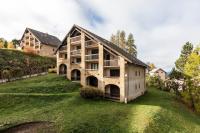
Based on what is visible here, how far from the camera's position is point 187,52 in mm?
53031

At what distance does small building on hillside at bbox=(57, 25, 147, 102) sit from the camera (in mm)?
29656

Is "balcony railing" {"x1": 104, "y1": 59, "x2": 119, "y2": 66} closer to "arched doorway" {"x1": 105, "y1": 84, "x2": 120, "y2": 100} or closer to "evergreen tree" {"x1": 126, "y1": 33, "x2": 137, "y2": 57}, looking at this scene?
"arched doorway" {"x1": 105, "y1": 84, "x2": 120, "y2": 100}

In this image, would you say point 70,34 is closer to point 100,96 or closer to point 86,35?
point 86,35

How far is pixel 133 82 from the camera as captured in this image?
33156 millimetres

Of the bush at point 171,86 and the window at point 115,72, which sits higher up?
the window at point 115,72

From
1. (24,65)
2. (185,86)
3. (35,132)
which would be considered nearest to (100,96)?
(35,132)

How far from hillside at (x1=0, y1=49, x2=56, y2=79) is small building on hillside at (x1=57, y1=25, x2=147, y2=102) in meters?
10.9

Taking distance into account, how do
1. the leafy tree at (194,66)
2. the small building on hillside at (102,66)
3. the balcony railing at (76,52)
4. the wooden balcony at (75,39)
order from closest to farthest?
1. the small building on hillside at (102,66)
2. the leafy tree at (194,66)
3. the wooden balcony at (75,39)
4. the balcony railing at (76,52)

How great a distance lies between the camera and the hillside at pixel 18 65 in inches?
1476

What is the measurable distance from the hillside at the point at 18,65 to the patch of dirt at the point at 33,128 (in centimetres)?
2252

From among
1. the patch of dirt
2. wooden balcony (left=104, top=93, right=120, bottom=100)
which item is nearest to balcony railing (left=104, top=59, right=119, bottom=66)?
wooden balcony (left=104, top=93, right=120, bottom=100)

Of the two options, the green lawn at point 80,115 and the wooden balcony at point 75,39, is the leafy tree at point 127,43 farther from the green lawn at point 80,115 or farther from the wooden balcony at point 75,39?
the green lawn at point 80,115

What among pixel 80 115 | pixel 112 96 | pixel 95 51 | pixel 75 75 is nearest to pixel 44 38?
pixel 75 75

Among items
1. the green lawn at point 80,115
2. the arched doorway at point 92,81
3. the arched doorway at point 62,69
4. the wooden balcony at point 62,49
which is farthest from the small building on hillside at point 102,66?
the green lawn at point 80,115
